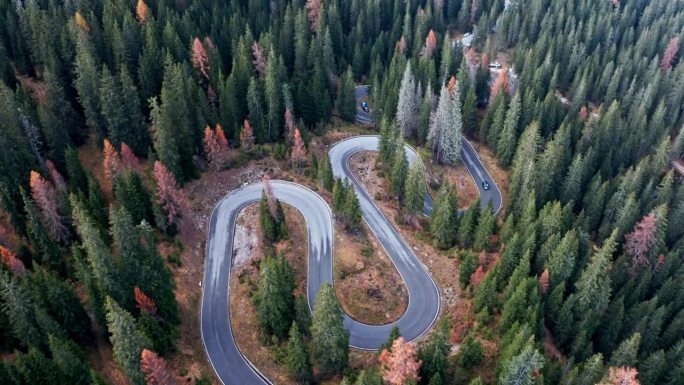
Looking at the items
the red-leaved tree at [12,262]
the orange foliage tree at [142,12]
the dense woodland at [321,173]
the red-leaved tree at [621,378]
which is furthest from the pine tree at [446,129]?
the red-leaved tree at [12,262]

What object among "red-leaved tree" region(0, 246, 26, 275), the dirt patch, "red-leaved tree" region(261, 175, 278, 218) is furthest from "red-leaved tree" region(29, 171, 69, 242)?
the dirt patch

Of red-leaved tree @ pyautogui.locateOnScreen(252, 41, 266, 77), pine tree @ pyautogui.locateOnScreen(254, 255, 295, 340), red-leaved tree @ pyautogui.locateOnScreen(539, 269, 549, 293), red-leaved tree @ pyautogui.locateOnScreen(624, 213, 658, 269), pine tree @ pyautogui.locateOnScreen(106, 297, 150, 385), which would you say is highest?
red-leaved tree @ pyautogui.locateOnScreen(252, 41, 266, 77)

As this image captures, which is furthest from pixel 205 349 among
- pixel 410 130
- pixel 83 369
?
pixel 410 130

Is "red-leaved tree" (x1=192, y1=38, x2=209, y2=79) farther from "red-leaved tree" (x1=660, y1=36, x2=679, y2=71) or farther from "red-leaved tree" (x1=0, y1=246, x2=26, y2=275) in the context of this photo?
"red-leaved tree" (x1=660, y1=36, x2=679, y2=71)

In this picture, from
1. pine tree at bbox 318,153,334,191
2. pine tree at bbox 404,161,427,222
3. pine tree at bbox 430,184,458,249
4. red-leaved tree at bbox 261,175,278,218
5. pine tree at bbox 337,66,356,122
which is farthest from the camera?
pine tree at bbox 337,66,356,122

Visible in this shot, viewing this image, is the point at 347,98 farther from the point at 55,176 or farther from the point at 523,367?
A: the point at 523,367
